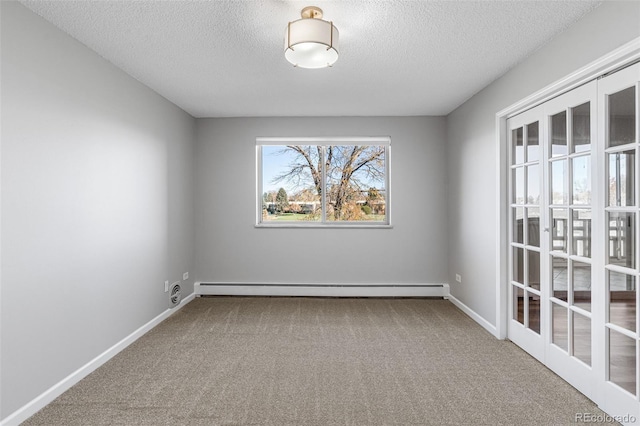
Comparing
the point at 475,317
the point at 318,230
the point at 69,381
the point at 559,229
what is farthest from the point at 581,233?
the point at 69,381

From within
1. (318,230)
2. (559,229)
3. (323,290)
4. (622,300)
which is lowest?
(323,290)

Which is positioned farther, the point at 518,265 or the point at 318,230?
the point at 318,230

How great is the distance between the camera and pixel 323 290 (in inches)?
198

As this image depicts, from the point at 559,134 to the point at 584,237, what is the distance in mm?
811

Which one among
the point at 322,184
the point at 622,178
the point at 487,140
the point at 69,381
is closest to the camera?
the point at 622,178

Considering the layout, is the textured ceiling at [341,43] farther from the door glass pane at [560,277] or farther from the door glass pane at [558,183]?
the door glass pane at [560,277]

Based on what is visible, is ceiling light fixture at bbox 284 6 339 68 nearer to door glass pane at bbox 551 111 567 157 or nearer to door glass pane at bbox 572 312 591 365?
door glass pane at bbox 551 111 567 157

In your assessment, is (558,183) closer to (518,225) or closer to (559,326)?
(518,225)

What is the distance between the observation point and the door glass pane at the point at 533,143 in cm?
296

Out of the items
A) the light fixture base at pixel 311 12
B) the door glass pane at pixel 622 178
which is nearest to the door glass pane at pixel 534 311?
the door glass pane at pixel 622 178

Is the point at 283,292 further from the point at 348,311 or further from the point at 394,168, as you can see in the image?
the point at 394,168

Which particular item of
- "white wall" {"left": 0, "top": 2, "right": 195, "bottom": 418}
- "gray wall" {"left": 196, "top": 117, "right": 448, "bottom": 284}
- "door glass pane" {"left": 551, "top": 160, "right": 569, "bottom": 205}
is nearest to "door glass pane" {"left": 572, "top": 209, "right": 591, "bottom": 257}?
"door glass pane" {"left": 551, "top": 160, "right": 569, "bottom": 205}

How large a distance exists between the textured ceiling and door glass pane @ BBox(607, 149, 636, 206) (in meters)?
0.98

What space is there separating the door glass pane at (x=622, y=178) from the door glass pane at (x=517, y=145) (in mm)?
1019
